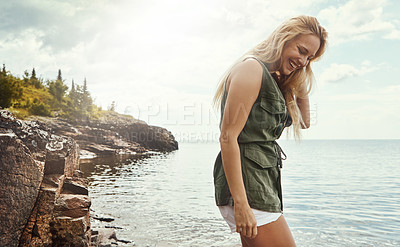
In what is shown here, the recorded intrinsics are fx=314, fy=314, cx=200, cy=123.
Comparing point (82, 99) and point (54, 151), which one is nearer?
point (54, 151)

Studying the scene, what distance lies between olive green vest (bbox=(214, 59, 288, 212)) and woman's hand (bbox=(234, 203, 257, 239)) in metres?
0.07

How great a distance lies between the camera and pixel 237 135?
197cm

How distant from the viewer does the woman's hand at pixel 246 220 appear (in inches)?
76.8

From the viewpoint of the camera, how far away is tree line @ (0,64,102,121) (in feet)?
197

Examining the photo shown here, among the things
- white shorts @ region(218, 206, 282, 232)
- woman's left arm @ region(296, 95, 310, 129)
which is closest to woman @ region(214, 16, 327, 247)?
white shorts @ region(218, 206, 282, 232)

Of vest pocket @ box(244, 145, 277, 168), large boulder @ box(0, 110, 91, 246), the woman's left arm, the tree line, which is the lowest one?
large boulder @ box(0, 110, 91, 246)

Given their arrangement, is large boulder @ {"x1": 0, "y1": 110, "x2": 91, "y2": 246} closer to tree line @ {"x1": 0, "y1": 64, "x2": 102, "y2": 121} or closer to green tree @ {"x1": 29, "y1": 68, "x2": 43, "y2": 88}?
tree line @ {"x1": 0, "y1": 64, "x2": 102, "y2": 121}

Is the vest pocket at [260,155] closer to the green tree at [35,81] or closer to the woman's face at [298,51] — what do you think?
the woman's face at [298,51]

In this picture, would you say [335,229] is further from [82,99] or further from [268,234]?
[82,99]

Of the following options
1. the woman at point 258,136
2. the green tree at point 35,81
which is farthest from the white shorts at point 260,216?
the green tree at point 35,81

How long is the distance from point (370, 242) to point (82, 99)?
259 ft

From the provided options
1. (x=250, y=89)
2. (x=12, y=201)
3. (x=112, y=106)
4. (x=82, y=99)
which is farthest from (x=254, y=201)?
(x=112, y=106)

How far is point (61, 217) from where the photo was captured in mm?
5617

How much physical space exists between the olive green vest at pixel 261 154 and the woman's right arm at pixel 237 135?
0.24 feet
